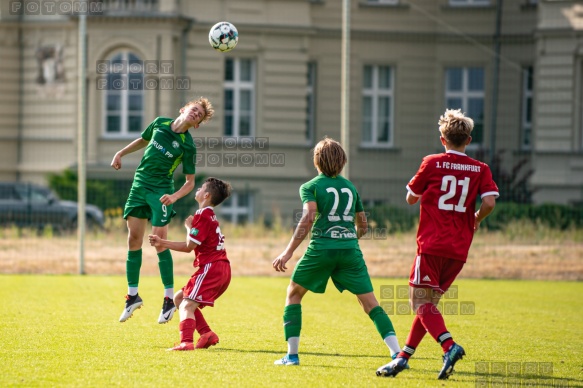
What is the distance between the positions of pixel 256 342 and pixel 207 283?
1027 mm

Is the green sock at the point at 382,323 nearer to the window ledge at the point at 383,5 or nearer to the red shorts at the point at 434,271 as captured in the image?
the red shorts at the point at 434,271

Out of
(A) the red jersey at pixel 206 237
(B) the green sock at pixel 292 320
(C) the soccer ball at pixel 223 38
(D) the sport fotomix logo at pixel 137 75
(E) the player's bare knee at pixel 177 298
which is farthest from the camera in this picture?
(D) the sport fotomix logo at pixel 137 75

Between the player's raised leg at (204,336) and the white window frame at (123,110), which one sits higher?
the white window frame at (123,110)

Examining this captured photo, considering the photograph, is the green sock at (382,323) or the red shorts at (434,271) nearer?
the red shorts at (434,271)

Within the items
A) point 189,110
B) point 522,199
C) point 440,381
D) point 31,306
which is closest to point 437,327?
point 440,381

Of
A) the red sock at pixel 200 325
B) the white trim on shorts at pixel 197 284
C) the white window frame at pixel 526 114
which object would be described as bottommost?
the red sock at pixel 200 325

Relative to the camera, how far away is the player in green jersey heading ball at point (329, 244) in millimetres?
8172

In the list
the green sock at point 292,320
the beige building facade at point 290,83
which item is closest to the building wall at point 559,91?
the beige building facade at point 290,83

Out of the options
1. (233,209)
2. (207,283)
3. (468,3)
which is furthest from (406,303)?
(468,3)

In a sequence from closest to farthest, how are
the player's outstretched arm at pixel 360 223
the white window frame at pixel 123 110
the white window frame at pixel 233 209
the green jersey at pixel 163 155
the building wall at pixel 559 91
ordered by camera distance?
1. the player's outstretched arm at pixel 360 223
2. the green jersey at pixel 163 155
3. the white window frame at pixel 233 209
4. the building wall at pixel 559 91
5. the white window frame at pixel 123 110

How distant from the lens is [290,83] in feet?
108

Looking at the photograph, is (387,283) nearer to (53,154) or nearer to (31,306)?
(31,306)

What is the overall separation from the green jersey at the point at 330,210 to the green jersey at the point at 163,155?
256 cm

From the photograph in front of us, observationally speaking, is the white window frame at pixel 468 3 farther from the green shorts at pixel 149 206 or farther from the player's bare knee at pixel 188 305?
the player's bare knee at pixel 188 305
